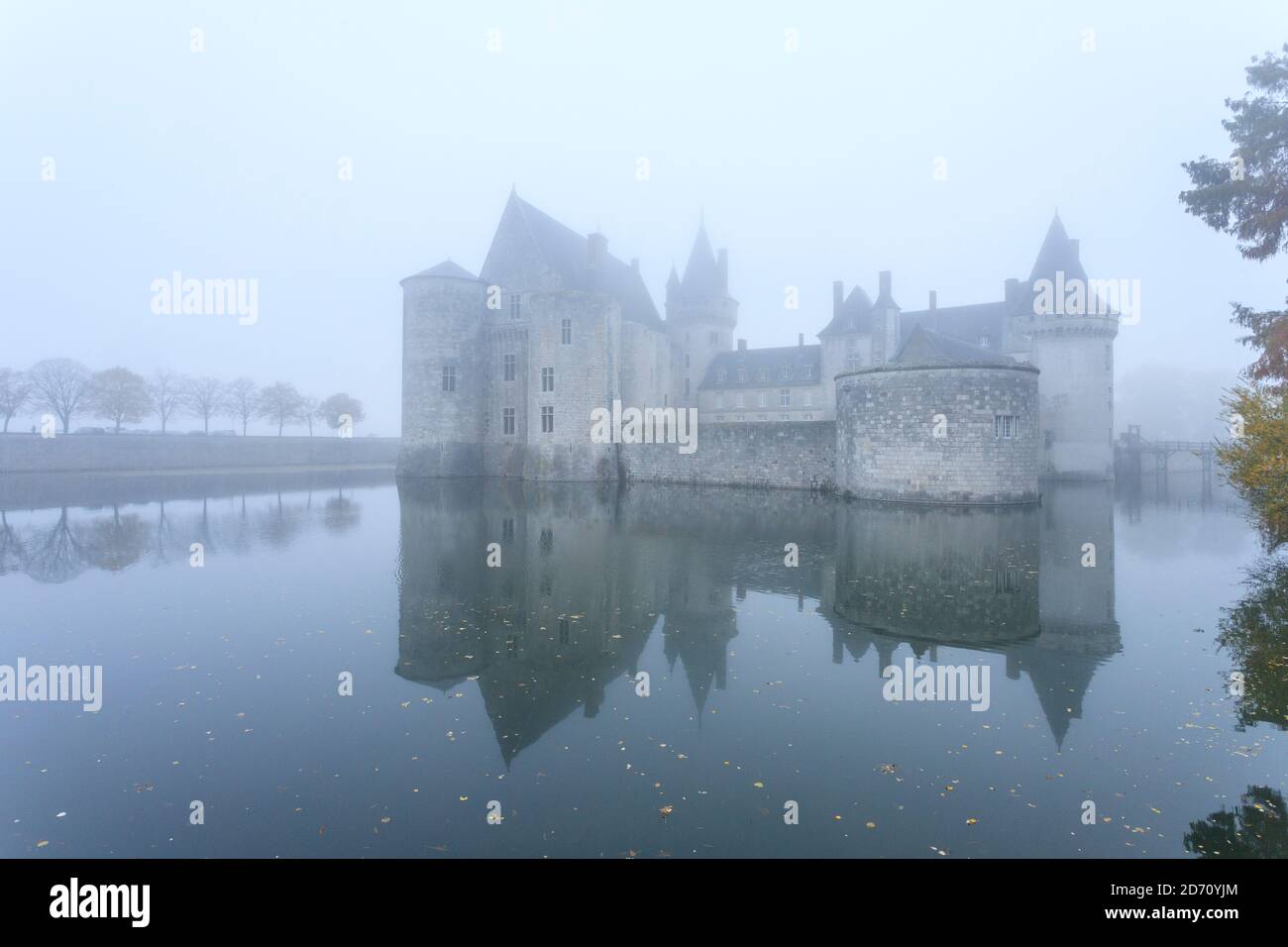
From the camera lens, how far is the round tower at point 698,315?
5228 cm

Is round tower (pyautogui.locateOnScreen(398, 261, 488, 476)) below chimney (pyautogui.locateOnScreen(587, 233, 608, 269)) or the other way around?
below

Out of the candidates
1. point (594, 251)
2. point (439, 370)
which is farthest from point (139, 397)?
point (594, 251)

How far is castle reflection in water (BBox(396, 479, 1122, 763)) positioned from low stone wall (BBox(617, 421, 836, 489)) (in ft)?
29.4

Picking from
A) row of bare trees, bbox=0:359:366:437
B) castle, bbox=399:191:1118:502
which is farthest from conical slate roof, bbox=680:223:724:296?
row of bare trees, bbox=0:359:366:437

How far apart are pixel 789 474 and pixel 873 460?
6.03 metres

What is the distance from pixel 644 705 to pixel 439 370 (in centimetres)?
3264

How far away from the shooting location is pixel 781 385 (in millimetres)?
49875

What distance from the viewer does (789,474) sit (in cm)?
2964

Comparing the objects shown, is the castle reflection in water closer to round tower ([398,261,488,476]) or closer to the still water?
the still water

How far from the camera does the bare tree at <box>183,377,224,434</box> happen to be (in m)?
70.5

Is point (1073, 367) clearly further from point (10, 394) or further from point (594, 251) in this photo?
point (10, 394)
